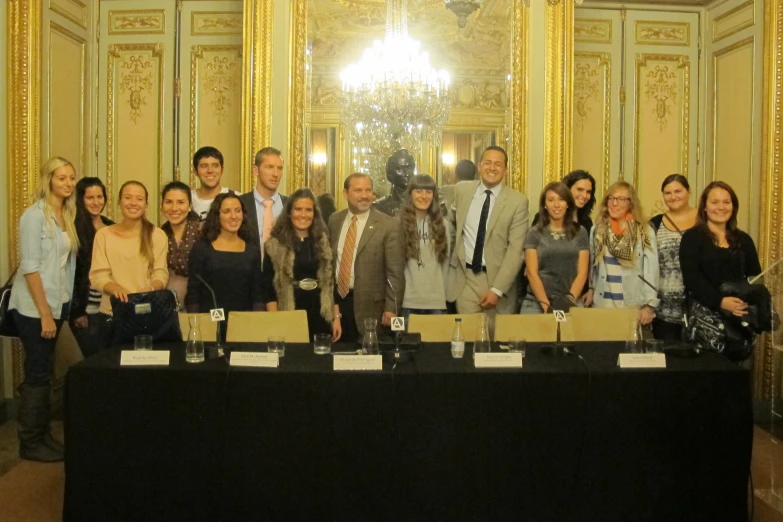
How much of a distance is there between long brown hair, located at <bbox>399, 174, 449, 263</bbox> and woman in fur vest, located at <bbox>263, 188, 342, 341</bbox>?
0.45m

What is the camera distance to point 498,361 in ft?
9.04

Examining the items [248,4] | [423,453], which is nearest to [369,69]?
[248,4]

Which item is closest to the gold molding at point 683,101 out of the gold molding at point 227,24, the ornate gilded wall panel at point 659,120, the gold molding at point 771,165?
the ornate gilded wall panel at point 659,120

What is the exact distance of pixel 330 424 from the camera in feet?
8.73

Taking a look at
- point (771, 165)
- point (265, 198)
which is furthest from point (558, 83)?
point (265, 198)

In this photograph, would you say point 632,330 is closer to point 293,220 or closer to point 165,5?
point 293,220

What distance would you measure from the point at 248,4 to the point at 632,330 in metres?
3.31

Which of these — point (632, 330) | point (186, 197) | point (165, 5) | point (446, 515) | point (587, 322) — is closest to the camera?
point (446, 515)

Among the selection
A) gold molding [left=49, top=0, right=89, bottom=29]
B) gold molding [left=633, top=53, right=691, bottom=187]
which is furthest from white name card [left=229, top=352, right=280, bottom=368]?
gold molding [left=633, top=53, right=691, bottom=187]

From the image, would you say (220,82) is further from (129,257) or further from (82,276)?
(129,257)

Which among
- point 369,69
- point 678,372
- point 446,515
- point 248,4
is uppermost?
point 248,4

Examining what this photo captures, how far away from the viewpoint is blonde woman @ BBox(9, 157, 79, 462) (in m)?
3.71

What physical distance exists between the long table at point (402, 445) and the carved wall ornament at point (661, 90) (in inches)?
131

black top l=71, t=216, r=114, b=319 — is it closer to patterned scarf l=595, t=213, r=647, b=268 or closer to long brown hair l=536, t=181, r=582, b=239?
long brown hair l=536, t=181, r=582, b=239
